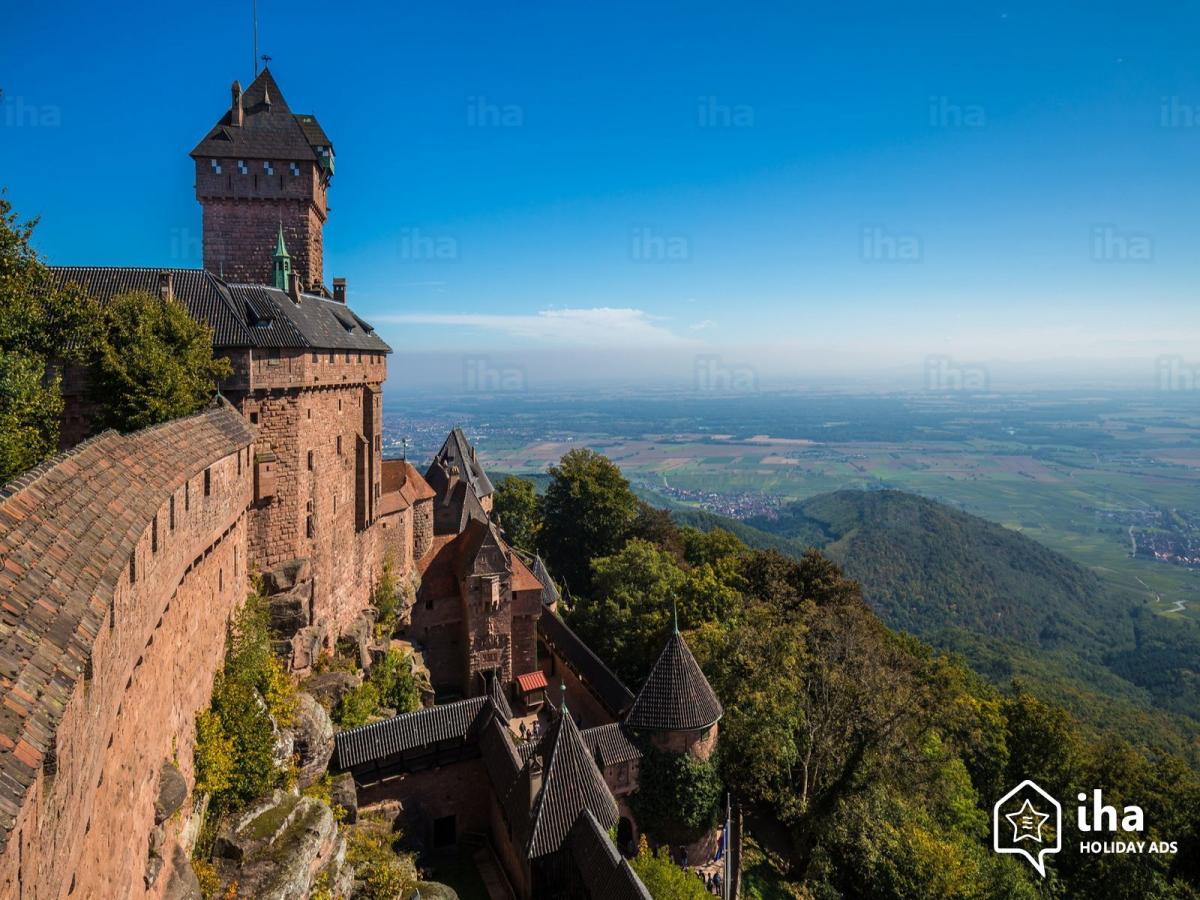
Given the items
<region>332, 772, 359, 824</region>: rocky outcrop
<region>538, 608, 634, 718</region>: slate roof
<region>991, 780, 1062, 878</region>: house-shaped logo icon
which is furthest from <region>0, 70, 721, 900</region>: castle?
<region>991, 780, 1062, 878</region>: house-shaped logo icon

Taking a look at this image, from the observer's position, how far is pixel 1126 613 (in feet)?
319

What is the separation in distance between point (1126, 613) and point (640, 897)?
116802mm

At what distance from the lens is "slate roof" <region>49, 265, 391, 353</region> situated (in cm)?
1567

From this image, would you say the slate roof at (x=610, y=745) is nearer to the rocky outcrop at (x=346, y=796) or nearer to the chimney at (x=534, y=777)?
the chimney at (x=534, y=777)

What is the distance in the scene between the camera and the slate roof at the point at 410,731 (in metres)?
18.1

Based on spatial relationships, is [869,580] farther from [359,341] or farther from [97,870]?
[97,870]

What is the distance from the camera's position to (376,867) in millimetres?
14461

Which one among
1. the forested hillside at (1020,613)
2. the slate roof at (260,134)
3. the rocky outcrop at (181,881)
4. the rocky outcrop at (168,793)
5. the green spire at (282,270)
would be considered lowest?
the forested hillside at (1020,613)

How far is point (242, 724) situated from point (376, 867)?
5.13 metres

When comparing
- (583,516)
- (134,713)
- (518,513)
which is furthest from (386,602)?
(518,513)

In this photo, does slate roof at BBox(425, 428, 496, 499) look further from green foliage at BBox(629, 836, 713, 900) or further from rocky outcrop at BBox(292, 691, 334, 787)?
green foliage at BBox(629, 836, 713, 900)

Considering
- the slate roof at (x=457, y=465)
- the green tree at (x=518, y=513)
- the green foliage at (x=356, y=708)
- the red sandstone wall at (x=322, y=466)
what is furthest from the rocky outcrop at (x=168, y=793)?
the green tree at (x=518, y=513)

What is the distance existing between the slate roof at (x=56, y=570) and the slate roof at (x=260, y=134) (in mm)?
17626

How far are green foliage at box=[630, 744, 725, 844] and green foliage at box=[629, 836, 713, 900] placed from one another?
3433mm
